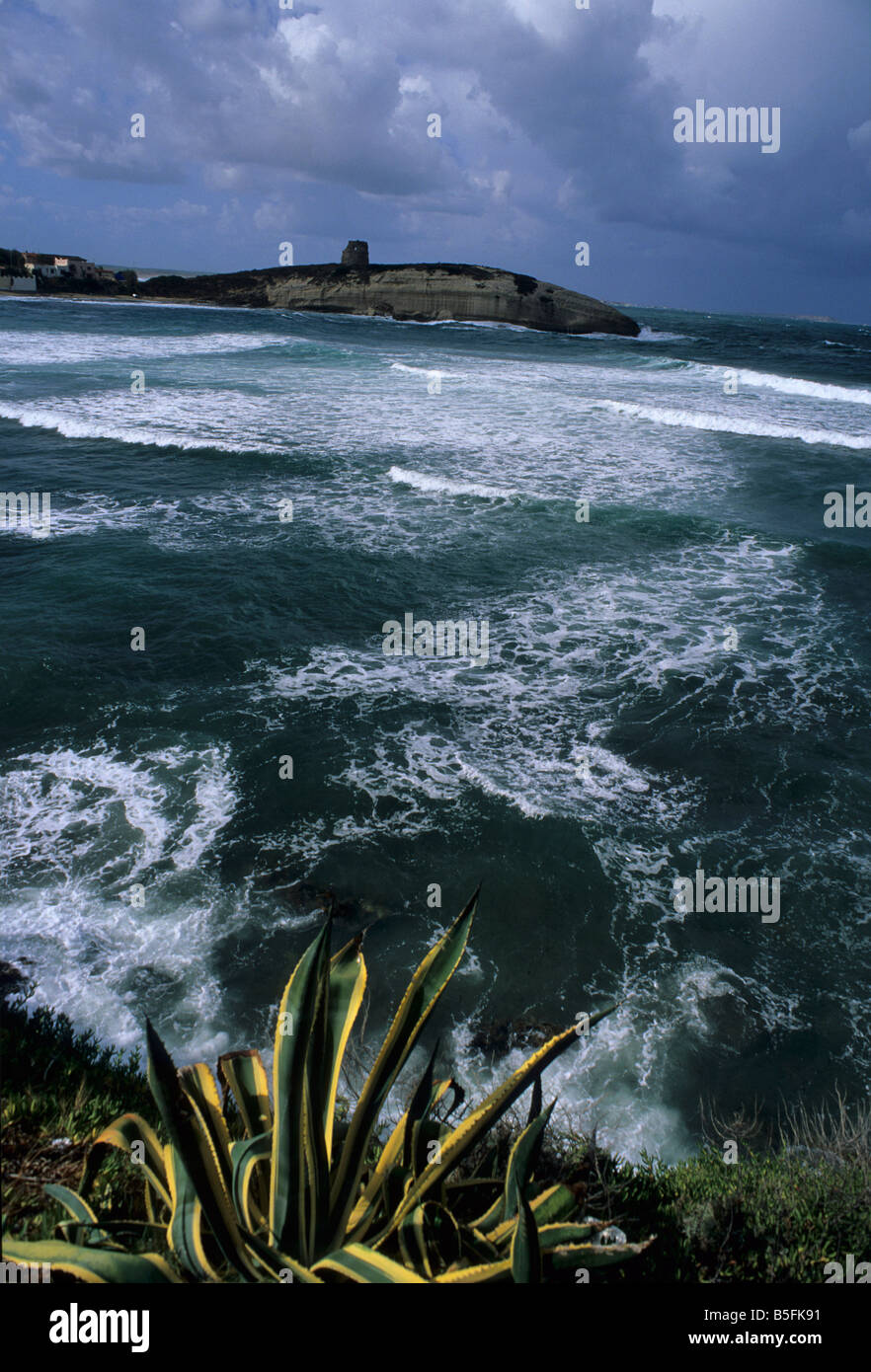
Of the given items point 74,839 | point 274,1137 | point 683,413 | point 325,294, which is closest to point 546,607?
point 74,839

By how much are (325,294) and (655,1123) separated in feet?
335

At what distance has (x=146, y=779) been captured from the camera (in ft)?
23.9

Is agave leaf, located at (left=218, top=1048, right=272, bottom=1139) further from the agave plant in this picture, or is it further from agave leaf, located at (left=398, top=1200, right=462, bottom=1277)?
agave leaf, located at (left=398, top=1200, right=462, bottom=1277)

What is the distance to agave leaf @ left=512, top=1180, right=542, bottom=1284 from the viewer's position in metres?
1.87

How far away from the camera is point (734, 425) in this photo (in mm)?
26906

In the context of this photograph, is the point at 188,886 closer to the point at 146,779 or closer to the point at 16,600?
the point at 146,779

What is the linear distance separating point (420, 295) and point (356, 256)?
58.6 ft

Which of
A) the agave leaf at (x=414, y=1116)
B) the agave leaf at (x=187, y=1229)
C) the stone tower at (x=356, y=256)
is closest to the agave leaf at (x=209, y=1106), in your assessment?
the agave leaf at (x=187, y=1229)

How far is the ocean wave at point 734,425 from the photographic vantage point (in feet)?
84.0

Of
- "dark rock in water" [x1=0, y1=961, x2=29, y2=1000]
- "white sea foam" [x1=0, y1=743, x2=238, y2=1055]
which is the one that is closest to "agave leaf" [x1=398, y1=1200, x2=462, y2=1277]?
"white sea foam" [x1=0, y1=743, x2=238, y2=1055]

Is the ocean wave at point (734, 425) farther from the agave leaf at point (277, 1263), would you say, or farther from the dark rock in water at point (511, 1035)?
the agave leaf at point (277, 1263)

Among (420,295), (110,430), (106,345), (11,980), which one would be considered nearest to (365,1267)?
(11,980)

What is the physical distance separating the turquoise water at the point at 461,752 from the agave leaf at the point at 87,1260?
3011mm

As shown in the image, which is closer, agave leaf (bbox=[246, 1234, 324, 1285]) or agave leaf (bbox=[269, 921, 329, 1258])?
agave leaf (bbox=[246, 1234, 324, 1285])
